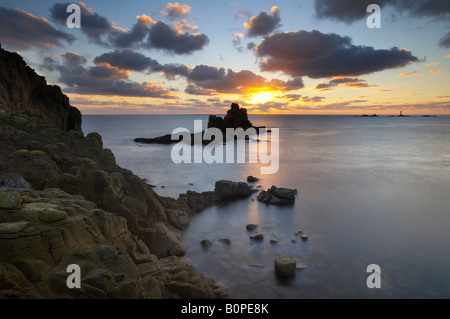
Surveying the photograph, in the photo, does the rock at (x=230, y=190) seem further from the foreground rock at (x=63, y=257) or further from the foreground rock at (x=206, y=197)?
the foreground rock at (x=63, y=257)

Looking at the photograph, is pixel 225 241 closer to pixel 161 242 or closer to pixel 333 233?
pixel 161 242

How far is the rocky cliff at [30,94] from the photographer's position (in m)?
28.2

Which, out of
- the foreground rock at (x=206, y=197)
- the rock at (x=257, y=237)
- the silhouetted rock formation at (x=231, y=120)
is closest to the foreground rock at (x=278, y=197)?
the foreground rock at (x=206, y=197)

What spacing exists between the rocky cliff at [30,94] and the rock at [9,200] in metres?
20.9

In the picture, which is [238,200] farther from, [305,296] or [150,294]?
[150,294]

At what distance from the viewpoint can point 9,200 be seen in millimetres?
9953

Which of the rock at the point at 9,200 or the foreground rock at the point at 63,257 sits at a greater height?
the rock at the point at 9,200

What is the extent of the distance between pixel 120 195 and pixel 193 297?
32.4 feet

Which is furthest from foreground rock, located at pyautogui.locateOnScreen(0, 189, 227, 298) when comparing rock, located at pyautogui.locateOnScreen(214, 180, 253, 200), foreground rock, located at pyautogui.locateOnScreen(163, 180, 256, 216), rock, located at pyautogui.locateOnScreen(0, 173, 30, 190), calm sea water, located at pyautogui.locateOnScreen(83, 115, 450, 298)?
rock, located at pyautogui.locateOnScreen(214, 180, 253, 200)

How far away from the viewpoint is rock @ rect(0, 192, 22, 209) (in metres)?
9.84

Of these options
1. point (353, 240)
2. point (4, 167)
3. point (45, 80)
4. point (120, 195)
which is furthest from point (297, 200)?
point (45, 80)

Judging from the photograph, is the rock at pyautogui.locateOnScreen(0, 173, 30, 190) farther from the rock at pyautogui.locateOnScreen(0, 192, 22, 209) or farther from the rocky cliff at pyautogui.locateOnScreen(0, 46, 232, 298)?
the rock at pyautogui.locateOnScreen(0, 192, 22, 209)

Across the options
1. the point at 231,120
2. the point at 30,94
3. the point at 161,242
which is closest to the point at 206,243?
the point at 161,242

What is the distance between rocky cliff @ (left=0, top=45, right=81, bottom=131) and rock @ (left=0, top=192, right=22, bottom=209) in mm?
20884
